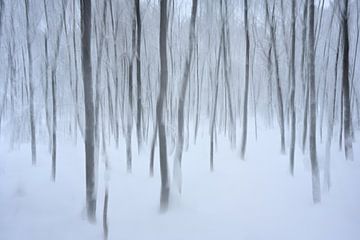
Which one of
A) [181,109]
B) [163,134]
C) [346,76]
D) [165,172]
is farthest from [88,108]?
[346,76]

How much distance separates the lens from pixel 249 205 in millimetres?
5512

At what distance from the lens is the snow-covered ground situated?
4.39 m

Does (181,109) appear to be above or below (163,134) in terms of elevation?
above

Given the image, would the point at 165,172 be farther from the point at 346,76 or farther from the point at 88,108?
the point at 346,76

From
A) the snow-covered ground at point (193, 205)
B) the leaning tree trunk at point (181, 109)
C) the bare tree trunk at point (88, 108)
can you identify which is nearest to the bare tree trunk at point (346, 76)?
the snow-covered ground at point (193, 205)

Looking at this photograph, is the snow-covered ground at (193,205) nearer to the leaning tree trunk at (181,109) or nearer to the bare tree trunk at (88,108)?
the bare tree trunk at (88,108)

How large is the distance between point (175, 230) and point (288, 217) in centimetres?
223

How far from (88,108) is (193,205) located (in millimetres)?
2998

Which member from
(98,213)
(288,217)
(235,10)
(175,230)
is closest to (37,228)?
(98,213)

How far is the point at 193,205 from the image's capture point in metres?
5.54

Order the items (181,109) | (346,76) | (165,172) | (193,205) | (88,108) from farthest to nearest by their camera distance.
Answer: (346,76), (181,109), (193,205), (165,172), (88,108)

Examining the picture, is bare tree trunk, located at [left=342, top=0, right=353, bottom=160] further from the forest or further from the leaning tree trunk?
the leaning tree trunk

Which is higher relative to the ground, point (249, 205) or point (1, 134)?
point (1, 134)

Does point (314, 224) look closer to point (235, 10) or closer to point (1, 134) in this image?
point (235, 10)
